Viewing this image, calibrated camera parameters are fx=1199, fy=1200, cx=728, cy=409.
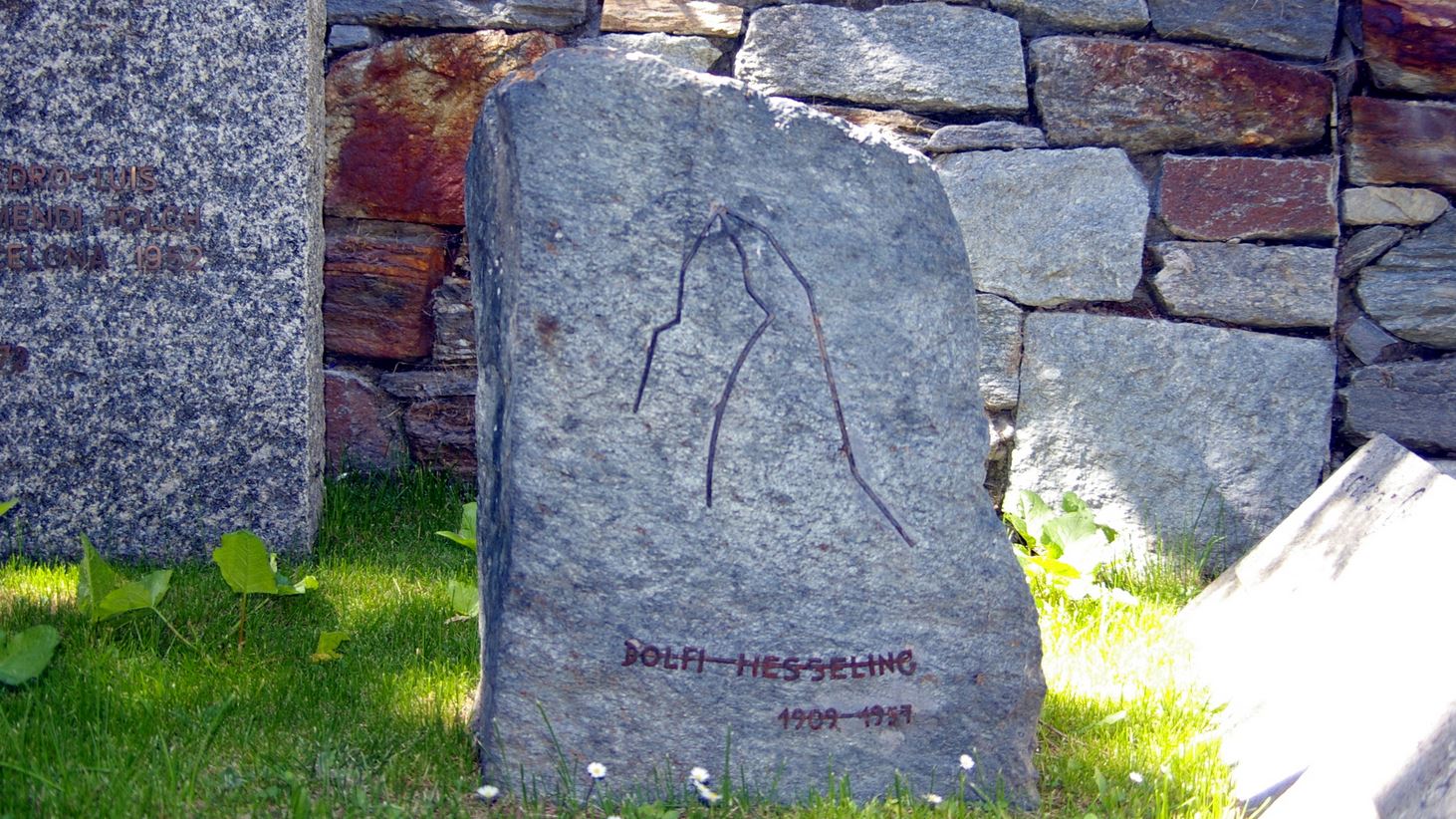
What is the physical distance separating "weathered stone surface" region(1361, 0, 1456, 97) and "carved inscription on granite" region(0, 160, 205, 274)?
9.99 feet

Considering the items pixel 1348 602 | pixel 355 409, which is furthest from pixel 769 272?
pixel 355 409

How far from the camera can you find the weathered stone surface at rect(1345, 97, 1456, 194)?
10.6ft

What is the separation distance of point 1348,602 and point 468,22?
260 cm

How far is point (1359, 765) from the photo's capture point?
1.74m

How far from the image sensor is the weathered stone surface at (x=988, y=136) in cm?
329

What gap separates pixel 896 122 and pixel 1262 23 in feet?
3.36

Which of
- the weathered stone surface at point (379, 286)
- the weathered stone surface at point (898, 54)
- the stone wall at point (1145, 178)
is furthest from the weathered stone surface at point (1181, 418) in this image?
the weathered stone surface at point (379, 286)

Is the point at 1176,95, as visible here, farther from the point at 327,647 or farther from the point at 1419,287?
the point at 327,647

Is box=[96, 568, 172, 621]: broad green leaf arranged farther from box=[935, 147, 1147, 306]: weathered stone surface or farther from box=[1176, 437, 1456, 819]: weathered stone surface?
box=[935, 147, 1147, 306]: weathered stone surface

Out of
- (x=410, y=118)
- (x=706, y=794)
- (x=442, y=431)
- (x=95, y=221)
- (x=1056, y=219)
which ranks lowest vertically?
(x=442, y=431)

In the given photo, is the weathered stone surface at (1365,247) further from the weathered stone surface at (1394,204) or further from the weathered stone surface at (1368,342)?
the weathered stone surface at (1368,342)

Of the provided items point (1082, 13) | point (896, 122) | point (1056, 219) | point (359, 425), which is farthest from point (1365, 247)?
point (359, 425)

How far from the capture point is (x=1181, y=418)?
3.26 m

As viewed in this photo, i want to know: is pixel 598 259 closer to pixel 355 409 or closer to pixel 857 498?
pixel 857 498
